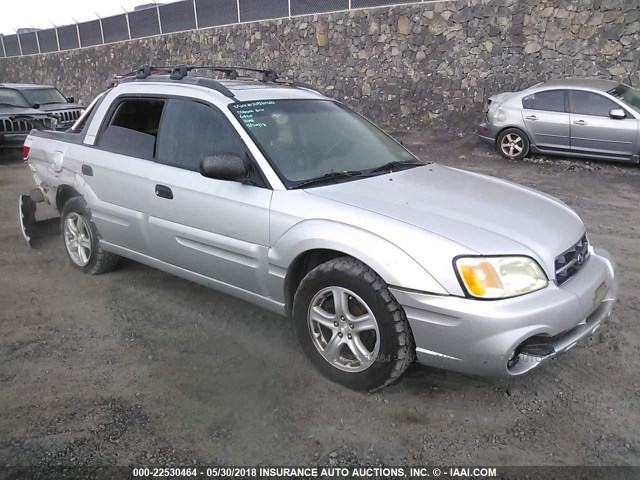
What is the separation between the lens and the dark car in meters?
10.9

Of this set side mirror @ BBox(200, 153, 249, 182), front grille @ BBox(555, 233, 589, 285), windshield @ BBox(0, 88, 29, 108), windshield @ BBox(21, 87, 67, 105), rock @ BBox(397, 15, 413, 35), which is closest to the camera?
front grille @ BBox(555, 233, 589, 285)

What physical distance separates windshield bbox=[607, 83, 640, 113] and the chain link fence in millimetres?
6098

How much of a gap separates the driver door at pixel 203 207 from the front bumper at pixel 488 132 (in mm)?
8009

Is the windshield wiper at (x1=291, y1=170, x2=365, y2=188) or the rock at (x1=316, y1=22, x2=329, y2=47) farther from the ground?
the rock at (x1=316, y1=22, x2=329, y2=47)

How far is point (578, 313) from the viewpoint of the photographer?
8.96 feet

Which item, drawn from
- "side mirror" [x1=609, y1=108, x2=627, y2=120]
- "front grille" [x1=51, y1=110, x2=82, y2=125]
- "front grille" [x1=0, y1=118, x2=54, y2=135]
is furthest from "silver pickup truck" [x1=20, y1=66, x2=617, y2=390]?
"front grille" [x1=51, y1=110, x2=82, y2=125]

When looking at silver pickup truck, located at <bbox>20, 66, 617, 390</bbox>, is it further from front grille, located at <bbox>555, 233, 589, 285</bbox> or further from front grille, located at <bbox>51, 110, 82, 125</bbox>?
front grille, located at <bbox>51, 110, 82, 125</bbox>

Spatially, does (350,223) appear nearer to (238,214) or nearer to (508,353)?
(238,214)

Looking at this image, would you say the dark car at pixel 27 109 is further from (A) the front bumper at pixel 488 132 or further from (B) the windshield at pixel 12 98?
(A) the front bumper at pixel 488 132

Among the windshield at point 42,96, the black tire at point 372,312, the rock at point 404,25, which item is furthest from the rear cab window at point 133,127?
the rock at point 404,25

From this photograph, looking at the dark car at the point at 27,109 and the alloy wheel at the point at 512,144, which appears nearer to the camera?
the alloy wheel at the point at 512,144

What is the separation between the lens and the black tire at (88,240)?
14.7 ft

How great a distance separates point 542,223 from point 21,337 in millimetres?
3553

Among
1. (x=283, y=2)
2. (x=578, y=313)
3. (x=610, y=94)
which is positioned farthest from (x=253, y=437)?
(x=283, y=2)
